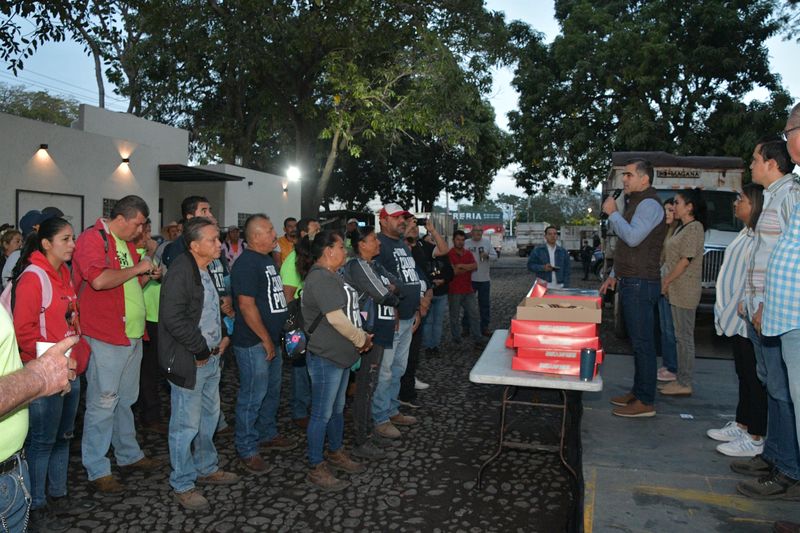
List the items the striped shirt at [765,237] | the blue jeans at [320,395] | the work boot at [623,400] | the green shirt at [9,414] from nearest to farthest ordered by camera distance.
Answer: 1. the green shirt at [9,414]
2. the striped shirt at [765,237]
3. the blue jeans at [320,395]
4. the work boot at [623,400]

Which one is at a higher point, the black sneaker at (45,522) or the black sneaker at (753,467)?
the black sneaker at (753,467)

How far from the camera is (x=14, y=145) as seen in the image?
35.7ft

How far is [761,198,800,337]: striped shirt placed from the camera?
9.29ft

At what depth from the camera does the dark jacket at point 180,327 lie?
3.77 m

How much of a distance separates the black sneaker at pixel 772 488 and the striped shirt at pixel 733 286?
103 centimetres

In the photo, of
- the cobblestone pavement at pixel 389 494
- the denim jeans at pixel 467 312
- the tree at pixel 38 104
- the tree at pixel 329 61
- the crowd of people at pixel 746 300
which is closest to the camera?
the crowd of people at pixel 746 300

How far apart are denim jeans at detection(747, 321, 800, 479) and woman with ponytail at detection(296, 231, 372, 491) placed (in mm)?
2559

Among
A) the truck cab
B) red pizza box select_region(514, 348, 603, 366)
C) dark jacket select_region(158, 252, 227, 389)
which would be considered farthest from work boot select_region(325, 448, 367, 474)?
the truck cab

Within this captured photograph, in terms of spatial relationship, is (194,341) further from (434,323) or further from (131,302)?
(434,323)

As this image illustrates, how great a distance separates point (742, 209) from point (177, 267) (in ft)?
13.0

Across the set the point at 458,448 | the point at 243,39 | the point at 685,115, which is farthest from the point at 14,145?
the point at 685,115

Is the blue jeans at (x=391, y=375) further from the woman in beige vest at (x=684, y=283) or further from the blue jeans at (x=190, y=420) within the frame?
the woman in beige vest at (x=684, y=283)

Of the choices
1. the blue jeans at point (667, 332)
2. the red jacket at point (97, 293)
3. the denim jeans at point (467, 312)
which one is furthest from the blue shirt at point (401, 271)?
the denim jeans at point (467, 312)

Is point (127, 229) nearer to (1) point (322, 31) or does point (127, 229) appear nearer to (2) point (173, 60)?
(1) point (322, 31)
